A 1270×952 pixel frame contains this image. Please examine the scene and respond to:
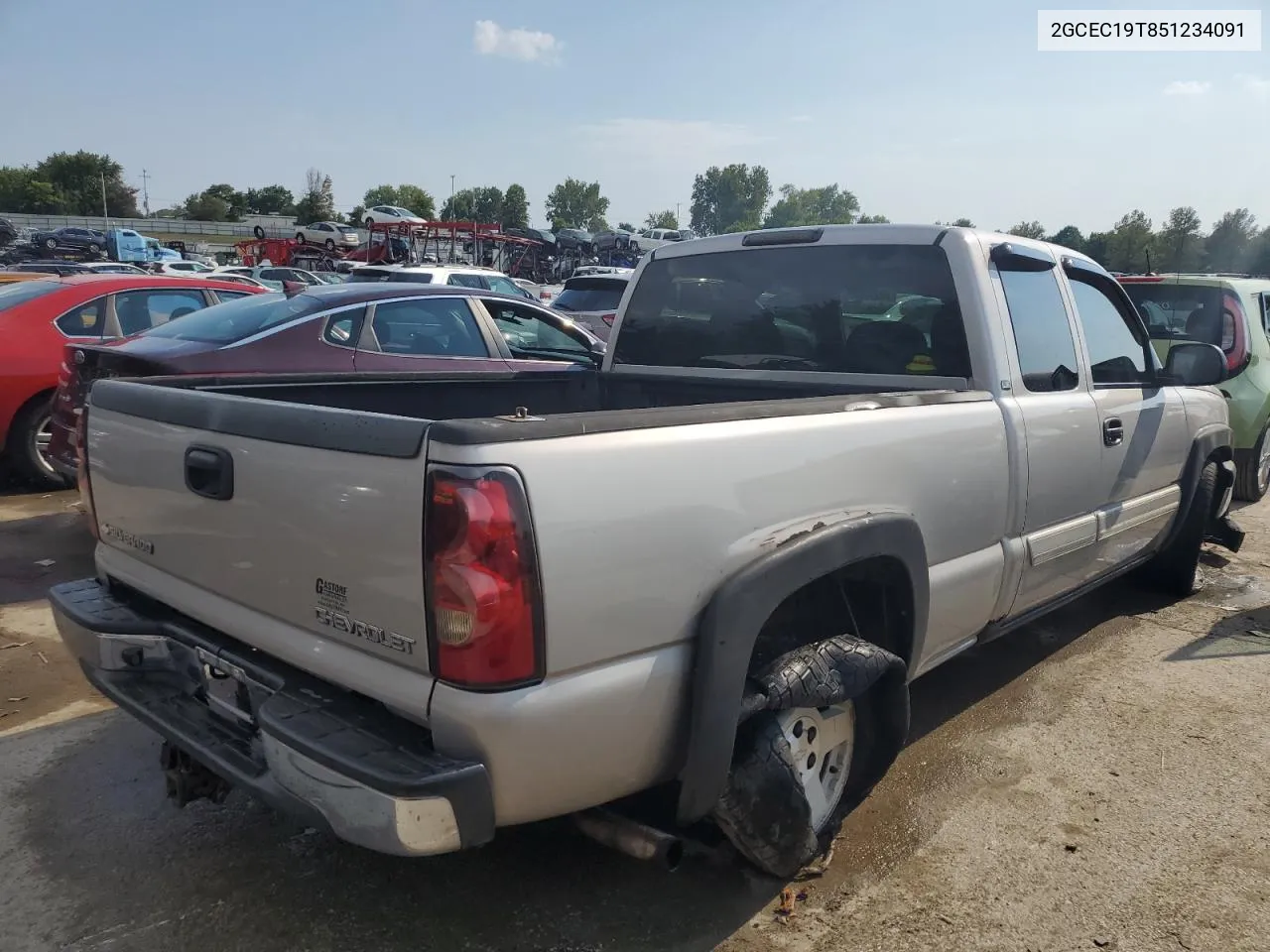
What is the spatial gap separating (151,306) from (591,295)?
765 cm

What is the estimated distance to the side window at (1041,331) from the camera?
356 cm

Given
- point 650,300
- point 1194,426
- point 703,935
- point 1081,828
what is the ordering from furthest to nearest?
point 1194,426
point 650,300
point 1081,828
point 703,935

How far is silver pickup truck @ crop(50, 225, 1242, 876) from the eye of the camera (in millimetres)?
1941

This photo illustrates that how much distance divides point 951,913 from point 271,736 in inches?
74.1

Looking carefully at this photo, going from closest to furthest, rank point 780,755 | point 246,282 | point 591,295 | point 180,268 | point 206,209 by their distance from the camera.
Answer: point 780,755
point 246,282
point 591,295
point 180,268
point 206,209

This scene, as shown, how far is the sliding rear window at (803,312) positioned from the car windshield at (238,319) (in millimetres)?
2994

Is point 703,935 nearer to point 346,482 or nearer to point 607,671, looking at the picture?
point 607,671

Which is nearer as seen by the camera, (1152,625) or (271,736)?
(271,736)

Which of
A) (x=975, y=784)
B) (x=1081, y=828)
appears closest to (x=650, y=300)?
(x=975, y=784)

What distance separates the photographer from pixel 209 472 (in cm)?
238

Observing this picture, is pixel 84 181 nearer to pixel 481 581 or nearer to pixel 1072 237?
pixel 1072 237

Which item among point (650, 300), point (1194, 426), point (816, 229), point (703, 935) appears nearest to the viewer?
point (703, 935)

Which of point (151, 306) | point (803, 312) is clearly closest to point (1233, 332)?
point (803, 312)

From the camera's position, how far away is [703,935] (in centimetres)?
256
